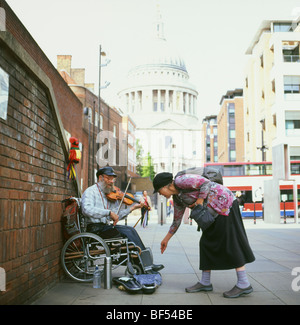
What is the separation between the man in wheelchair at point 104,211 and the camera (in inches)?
210

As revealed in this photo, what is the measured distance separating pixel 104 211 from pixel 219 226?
5.12ft

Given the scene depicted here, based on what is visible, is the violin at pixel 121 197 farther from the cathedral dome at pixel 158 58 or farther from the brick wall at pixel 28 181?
the cathedral dome at pixel 158 58

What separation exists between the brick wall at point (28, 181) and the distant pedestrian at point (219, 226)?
4.43 ft

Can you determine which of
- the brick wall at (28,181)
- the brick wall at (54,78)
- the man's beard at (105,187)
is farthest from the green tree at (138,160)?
the brick wall at (28,181)

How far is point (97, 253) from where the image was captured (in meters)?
5.35

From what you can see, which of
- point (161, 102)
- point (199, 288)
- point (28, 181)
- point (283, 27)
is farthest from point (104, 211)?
point (161, 102)

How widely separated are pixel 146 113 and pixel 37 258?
107807 mm

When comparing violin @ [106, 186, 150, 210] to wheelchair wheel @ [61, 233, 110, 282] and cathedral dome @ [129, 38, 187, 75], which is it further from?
cathedral dome @ [129, 38, 187, 75]

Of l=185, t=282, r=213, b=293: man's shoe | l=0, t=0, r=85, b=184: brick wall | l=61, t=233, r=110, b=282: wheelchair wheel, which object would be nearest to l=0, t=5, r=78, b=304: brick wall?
l=61, t=233, r=110, b=282: wheelchair wheel

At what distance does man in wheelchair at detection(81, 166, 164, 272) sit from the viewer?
5.34 meters

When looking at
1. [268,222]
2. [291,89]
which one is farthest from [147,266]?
[291,89]

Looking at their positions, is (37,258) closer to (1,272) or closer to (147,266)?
(1,272)

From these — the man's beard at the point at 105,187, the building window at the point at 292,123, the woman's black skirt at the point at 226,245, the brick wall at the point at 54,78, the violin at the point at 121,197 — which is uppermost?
the building window at the point at 292,123

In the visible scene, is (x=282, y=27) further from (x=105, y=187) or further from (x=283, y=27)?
(x=105, y=187)
